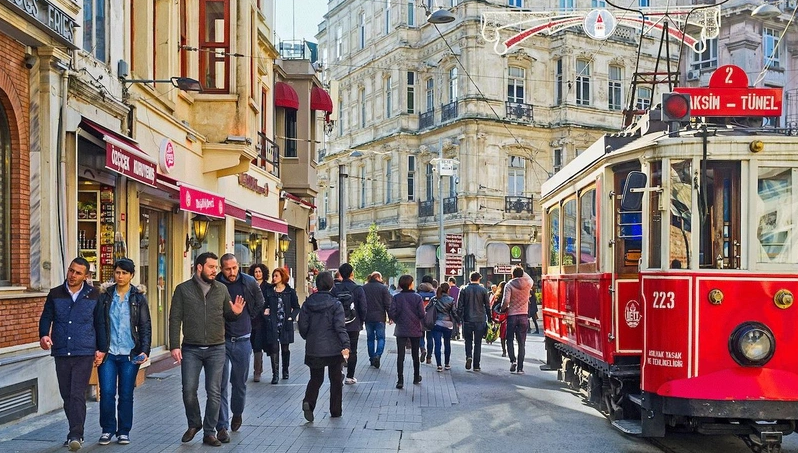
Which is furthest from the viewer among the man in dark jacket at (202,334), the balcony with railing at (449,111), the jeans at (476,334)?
the balcony with railing at (449,111)

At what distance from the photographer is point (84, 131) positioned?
12664mm

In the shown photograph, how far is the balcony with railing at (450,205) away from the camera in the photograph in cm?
4403

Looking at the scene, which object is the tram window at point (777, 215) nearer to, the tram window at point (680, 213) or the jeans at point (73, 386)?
the tram window at point (680, 213)

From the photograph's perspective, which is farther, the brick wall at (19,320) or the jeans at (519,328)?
the jeans at (519,328)

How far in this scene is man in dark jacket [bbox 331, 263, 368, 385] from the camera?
14.4 metres

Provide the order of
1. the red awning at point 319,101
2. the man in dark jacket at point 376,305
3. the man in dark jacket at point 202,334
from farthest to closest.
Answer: the red awning at point 319,101 → the man in dark jacket at point 376,305 → the man in dark jacket at point 202,334

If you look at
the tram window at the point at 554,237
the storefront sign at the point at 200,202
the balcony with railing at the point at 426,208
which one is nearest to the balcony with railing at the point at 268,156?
the storefront sign at the point at 200,202

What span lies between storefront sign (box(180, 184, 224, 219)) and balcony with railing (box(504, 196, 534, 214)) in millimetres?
26596

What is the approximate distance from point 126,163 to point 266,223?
472 inches

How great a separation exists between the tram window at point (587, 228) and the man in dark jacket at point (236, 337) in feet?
12.2

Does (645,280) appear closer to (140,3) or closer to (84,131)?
(84,131)

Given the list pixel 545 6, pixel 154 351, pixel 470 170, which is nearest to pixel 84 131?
pixel 154 351

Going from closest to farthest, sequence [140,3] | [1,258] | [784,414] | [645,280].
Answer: [784,414]
[645,280]
[1,258]
[140,3]

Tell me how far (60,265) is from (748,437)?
802 cm
